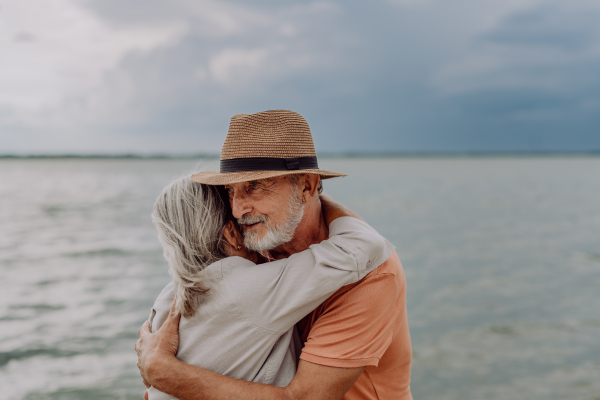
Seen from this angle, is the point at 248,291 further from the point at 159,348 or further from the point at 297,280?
the point at 159,348

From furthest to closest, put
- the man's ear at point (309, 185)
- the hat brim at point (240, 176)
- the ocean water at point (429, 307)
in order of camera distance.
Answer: the ocean water at point (429, 307)
the man's ear at point (309, 185)
the hat brim at point (240, 176)

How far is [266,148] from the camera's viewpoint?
221cm

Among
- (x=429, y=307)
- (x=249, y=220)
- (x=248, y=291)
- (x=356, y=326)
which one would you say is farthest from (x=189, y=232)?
(x=429, y=307)

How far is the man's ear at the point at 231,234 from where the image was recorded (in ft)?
7.28

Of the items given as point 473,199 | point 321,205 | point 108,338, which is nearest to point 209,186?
point 321,205

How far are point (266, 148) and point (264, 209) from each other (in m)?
0.31

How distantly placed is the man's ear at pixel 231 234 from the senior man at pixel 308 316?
0.05m

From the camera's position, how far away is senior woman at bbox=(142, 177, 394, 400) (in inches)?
72.9

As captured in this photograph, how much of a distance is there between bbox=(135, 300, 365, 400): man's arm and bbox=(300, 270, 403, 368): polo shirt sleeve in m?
0.05

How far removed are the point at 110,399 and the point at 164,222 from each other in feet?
14.9

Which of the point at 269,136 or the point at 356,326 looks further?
the point at 269,136

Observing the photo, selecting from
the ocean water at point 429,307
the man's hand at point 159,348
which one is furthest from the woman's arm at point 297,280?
the ocean water at point 429,307

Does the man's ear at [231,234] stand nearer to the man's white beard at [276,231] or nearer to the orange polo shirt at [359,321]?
the man's white beard at [276,231]

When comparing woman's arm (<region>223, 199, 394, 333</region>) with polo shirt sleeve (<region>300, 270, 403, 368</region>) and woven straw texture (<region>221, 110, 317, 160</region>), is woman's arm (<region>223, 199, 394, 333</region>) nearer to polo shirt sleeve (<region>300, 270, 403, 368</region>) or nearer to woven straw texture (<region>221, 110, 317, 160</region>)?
polo shirt sleeve (<region>300, 270, 403, 368</region>)
